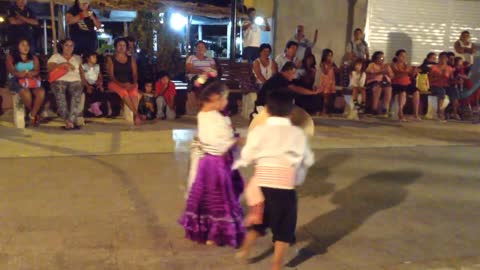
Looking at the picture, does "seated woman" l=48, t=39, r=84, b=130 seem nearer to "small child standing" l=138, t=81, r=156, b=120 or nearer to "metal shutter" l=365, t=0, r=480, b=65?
"small child standing" l=138, t=81, r=156, b=120

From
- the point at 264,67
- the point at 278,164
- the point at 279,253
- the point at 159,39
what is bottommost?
the point at 279,253

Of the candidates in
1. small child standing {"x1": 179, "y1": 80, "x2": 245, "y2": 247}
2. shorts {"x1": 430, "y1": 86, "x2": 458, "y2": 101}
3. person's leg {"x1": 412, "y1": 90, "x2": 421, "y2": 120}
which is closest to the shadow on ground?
small child standing {"x1": 179, "y1": 80, "x2": 245, "y2": 247}

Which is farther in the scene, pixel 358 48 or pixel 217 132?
pixel 358 48

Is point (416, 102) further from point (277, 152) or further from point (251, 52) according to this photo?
point (277, 152)

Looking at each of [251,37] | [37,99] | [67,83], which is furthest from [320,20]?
[37,99]

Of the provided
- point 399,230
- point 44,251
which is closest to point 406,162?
point 399,230

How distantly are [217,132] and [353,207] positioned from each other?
2.15m

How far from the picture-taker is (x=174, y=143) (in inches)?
340

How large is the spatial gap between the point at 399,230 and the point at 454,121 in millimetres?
7667

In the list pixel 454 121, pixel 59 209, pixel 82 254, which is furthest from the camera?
pixel 454 121

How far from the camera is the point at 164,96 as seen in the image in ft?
34.8

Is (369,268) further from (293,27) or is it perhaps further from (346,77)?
(293,27)

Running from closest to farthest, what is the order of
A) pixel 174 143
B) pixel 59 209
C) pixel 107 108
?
pixel 59 209 < pixel 174 143 < pixel 107 108

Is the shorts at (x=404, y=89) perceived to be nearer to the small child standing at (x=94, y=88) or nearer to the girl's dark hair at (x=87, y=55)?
the small child standing at (x=94, y=88)
